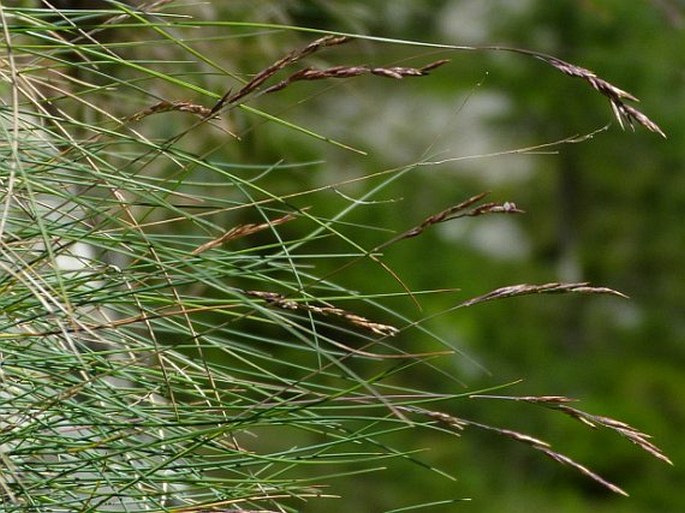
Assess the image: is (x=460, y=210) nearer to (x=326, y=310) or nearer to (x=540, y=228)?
(x=326, y=310)

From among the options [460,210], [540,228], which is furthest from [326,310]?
[540,228]

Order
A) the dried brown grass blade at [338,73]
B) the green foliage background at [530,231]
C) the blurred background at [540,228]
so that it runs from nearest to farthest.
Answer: the dried brown grass blade at [338,73], the green foliage background at [530,231], the blurred background at [540,228]

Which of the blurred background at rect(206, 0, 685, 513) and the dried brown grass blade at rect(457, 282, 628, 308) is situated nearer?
the dried brown grass blade at rect(457, 282, 628, 308)

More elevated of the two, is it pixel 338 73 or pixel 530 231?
pixel 338 73

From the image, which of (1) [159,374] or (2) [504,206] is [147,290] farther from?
(2) [504,206]

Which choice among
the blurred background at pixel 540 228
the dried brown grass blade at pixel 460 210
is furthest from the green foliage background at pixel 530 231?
the dried brown grass blade at pixel 460 210

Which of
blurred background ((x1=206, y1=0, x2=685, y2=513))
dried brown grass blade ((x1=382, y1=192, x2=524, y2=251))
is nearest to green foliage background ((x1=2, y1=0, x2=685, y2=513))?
blurred background ((x1=206, y1=0, x2=685, y2=513))

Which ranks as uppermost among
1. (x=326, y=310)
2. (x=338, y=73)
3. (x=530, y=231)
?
(x=338, y=73)

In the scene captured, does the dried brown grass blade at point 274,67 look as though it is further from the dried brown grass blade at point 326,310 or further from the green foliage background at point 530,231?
the green foliage background at point 530,231

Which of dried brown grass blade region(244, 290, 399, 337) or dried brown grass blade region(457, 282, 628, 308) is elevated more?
dried brown grass blade region(457, 282, 628, 308)

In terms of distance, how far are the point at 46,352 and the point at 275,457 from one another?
224 mm

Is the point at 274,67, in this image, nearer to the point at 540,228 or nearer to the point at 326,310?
the point at 326,310

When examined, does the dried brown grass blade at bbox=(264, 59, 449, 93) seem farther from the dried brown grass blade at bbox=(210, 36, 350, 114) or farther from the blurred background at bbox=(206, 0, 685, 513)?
the blurred background at bbox=(206, 0, 685, 513)

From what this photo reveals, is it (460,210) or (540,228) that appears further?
(540,228)
